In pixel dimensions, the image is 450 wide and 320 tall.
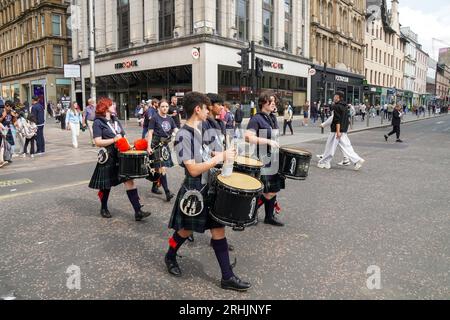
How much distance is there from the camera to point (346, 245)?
441 cm

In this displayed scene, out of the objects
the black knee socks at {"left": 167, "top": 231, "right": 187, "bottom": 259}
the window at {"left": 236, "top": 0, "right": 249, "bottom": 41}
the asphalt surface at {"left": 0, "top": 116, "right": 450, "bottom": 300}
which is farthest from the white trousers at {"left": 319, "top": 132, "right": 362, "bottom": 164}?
the window at {"left": 236, "top": 0, "right": 249, "bottom": 41}

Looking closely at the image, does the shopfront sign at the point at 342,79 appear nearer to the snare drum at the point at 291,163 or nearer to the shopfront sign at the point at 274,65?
the shopfront sign at the point at 274,65

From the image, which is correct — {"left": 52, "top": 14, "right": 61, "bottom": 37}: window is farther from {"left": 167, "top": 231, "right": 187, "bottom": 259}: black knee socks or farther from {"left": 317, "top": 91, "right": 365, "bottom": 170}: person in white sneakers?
{"left": 167, "top": 231, "right": 187, "bottom": 259}: black knee socks

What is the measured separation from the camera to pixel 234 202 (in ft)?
10.4

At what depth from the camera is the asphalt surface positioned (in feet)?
11.0

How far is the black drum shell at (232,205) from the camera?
3160 mm

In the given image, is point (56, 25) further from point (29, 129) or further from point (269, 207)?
point (269, 207)

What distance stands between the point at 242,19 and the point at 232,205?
96.2 ft

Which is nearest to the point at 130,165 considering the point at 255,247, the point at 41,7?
the point at 255,247

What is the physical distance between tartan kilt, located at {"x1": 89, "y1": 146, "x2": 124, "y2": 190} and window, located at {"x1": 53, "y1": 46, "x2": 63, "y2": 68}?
47344 mm

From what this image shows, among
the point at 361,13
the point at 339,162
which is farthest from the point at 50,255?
the point at 361,13

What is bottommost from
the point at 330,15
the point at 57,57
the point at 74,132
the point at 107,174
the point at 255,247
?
the point at 255,247

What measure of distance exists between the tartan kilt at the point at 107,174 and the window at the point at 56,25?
1901 inches

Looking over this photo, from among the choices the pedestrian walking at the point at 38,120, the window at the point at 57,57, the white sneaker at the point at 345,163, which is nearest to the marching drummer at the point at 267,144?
the white sneaker at the point at 345,163
